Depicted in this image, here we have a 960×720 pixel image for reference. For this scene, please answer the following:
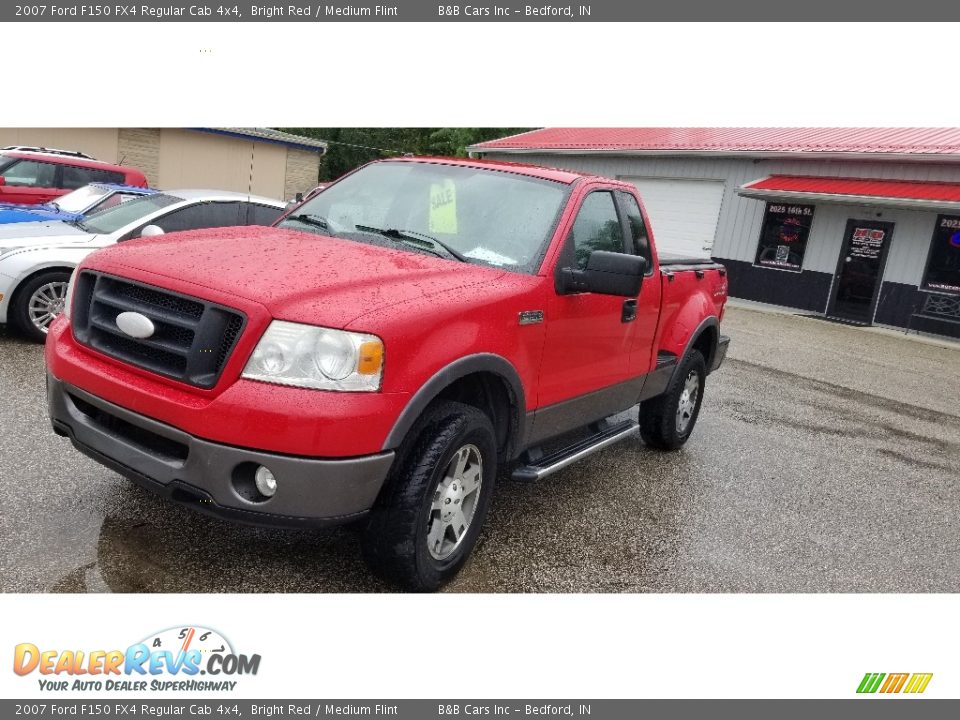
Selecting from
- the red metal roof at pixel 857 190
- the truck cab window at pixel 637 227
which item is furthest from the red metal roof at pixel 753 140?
the truck cab window at pixel 637 227

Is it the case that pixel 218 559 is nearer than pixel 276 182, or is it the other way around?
pixel 218 559

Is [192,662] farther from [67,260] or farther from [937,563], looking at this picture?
[67,260]

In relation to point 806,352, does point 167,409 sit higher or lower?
higher

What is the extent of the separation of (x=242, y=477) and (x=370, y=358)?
0.65 meters

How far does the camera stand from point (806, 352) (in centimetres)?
1248

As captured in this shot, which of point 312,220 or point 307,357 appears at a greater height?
point 312,220

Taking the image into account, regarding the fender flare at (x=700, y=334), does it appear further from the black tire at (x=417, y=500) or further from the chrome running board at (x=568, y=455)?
the black tire at (x=417, y=500)

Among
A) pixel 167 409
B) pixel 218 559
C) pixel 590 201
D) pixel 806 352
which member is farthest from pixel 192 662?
pixel 806 352

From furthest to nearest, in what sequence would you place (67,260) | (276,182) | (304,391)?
(276,182), (67,260), (304,391)

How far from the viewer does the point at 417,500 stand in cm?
309

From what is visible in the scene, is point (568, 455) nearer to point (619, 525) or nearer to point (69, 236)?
point (619, 525)

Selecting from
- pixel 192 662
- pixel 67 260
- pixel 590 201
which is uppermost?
pixel 590 201

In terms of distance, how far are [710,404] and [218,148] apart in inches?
999

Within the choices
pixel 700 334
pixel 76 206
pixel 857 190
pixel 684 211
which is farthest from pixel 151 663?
pixel 684 211
